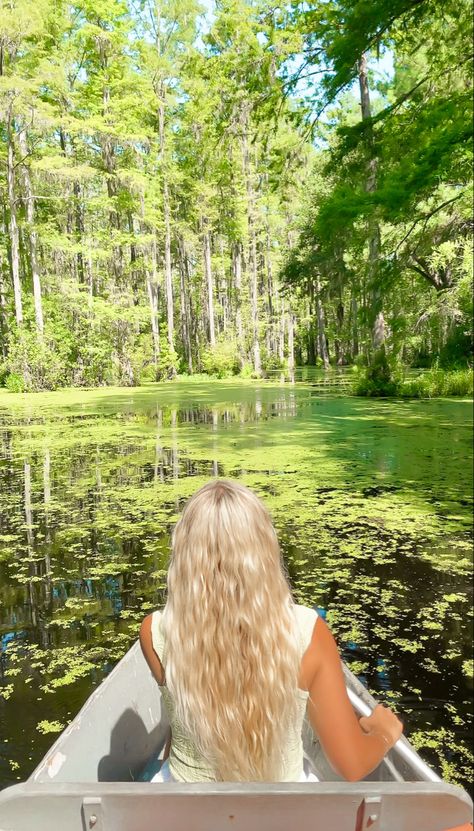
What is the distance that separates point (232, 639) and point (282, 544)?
304cm

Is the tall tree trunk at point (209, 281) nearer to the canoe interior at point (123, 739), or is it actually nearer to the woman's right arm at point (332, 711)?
the canoe interior at point (123, 739)

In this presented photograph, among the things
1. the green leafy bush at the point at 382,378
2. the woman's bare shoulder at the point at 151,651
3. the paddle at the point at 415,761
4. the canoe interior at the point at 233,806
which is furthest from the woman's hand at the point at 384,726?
the green leafy bush at the point at 382,378

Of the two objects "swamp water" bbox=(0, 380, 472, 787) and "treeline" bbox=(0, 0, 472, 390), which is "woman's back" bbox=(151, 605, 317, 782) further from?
"treeline" bbox=(0, 0, 472, 390)

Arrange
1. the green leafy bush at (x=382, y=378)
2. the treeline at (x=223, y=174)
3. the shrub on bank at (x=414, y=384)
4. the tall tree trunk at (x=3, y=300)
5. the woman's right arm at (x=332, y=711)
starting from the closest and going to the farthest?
the woman's right arm at (x=332, y=711)
the treeline at (x=223, y=174)
the shrub on bank at (x=414, y=384)
the green leafy bush at (x=382, y=378)
the tall tree trunk at (x=3, y=300)

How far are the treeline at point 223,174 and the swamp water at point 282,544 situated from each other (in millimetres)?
3073

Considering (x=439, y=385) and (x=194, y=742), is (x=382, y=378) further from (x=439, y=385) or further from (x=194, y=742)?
(x=194, y=742)

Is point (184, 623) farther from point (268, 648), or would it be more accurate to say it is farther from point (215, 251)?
point (215, 251)

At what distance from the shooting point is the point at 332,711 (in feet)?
3.84

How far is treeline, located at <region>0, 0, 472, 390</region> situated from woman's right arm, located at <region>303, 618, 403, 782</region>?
7038mm

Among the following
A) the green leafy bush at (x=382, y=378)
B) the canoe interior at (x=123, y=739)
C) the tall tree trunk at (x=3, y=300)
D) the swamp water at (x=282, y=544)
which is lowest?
the swamp water at (x=282, y=544)

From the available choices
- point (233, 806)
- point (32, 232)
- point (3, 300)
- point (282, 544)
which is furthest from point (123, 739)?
point (3, 300)

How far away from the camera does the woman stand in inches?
46.2

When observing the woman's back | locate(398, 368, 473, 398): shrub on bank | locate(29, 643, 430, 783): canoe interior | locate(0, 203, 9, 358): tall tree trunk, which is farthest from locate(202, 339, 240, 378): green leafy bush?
the woman's back

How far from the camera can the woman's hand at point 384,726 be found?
1.25 meters
